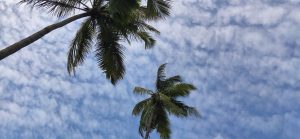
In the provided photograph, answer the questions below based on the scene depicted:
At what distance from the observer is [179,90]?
4375 cm

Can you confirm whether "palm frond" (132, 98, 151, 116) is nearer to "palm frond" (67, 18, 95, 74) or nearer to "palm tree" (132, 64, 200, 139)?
"palm tree" (132, 64, 200, 139)

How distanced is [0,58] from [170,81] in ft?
80.7

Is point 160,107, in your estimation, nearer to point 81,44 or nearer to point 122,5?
point 81,44

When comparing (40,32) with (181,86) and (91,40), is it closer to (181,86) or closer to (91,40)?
(91,40)

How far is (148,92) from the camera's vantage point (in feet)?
145

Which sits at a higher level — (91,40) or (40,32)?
(91,40)

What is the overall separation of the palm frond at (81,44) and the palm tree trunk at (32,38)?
6.28 ft

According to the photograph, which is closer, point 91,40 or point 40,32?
point 40,32

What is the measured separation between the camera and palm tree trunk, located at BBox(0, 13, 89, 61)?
22078 mm

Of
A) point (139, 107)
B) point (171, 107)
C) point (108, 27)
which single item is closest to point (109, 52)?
point (108, 27)

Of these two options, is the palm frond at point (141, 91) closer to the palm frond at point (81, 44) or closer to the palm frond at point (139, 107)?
the palm frond at point (139, 107)

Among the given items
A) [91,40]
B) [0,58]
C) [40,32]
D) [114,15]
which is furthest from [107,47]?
[0,58]

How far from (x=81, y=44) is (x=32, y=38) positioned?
539cm

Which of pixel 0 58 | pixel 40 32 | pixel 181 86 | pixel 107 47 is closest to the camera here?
pixel 0 58
